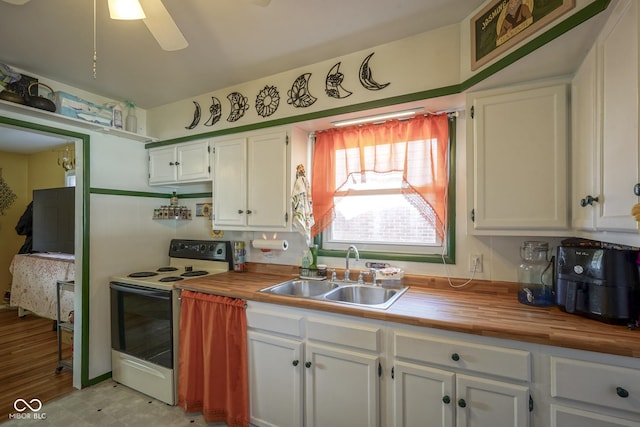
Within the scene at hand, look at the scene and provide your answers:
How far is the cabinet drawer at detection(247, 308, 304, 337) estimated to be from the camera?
1688 mm

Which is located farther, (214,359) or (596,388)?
(214,359)

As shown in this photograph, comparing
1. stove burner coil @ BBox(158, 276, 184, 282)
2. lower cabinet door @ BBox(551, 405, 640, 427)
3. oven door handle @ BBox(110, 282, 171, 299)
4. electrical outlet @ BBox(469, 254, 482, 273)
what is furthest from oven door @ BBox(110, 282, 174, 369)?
lower cabinet door @ BBox(551, 405, 640, 427)

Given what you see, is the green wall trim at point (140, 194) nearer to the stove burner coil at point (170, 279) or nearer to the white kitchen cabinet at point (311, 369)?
the stove burner coil at point (170, 279)

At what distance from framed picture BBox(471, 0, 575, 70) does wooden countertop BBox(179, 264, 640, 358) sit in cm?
128

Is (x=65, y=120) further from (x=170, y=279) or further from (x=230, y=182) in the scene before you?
(x=170, y=279)

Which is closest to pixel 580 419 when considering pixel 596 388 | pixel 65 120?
pixel 596 388

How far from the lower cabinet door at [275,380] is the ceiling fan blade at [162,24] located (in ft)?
5.46

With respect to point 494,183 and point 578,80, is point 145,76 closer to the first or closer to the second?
point 494,183

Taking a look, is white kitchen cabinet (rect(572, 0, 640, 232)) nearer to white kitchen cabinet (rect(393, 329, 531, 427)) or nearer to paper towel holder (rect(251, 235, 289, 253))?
white kitchen cabinet (rect(393, 329, 531, 427))

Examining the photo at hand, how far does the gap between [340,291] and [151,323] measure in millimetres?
1555

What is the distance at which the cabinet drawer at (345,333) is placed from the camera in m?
1.48

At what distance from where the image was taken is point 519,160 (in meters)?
1.51

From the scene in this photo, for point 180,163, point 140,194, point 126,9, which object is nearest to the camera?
point 126,9

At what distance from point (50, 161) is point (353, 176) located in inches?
199
